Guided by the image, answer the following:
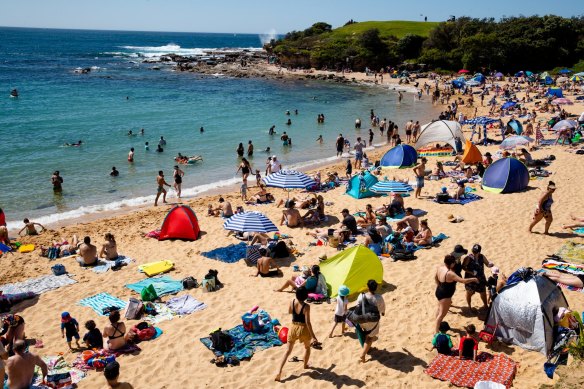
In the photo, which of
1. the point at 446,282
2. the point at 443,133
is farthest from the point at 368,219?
the point at 443,133

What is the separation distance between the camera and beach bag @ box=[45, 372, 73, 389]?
7.50 m

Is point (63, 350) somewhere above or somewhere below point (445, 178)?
below

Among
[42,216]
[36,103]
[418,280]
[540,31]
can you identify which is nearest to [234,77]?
[36,103]

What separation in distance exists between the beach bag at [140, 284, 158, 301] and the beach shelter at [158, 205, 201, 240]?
3863 mm

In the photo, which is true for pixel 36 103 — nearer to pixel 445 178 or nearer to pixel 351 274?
pixel 445 178

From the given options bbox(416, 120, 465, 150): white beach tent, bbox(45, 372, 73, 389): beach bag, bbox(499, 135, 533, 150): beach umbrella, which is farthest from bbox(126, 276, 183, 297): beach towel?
bbox(499, 135, 533, 150): beach umbrella

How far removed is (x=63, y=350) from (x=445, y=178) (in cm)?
1541

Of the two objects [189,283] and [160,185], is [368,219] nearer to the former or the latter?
[189,283]

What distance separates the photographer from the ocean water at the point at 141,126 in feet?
69.2

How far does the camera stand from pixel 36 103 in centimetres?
4131

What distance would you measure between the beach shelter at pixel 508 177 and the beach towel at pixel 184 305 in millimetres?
11565

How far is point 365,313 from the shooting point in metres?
7.49

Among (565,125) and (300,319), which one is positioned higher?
(565,125)

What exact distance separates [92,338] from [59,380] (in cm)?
112
